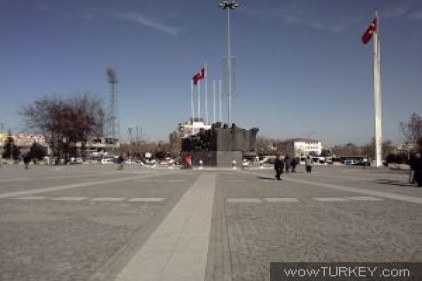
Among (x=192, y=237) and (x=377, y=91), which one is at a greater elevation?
(x=377, y=91)

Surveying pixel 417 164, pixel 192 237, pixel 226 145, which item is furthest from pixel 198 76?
pixel 192 237

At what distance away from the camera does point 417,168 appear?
2706 centimetres

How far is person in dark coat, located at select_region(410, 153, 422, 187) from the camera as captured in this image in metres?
26.5

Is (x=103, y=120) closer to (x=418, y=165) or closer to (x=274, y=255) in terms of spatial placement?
(x=418, y=165)

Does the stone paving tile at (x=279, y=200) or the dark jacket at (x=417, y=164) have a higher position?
the dark jacket at (x=417, y=164)

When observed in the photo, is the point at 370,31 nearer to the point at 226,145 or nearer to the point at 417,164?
the point at 226,145

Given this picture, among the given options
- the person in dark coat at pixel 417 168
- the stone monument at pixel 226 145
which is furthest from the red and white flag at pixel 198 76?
the person in dark coat at pixel 417 168

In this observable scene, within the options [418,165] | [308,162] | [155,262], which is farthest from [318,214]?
[308,162]

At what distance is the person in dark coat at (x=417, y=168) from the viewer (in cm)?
2652

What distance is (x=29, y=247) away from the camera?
919cm

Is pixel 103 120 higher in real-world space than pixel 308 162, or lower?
higher

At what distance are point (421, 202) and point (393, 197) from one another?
224 cm

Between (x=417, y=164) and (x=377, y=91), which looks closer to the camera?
(x=417, y=164)

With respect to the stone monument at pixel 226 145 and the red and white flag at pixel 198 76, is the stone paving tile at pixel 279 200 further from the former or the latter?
the red and white flag at pixel 198 76
